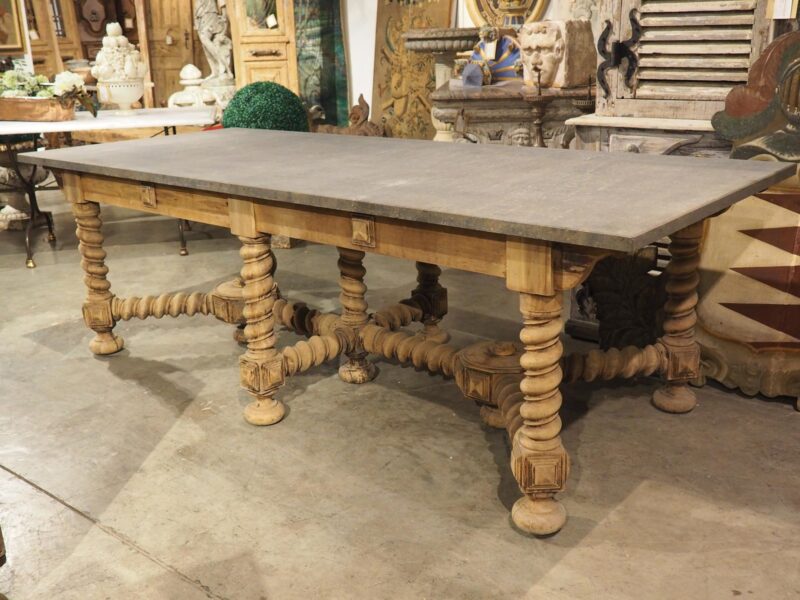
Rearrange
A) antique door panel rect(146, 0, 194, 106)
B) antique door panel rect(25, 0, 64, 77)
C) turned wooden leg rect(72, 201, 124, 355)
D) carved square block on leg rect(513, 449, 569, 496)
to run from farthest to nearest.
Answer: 1. antique door panel rect(146, 0, 194, 106)
2. antique door panel rect(25, 0, 64, 77)
3. turned wooden leg rect(72, 201, 124, 355)
4. carved square block on leg rect(513, 449, 569, 496)

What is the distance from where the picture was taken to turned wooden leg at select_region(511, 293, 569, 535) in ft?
7.89

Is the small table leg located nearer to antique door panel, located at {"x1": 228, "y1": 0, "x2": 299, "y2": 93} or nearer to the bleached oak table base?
the bleached oak table base

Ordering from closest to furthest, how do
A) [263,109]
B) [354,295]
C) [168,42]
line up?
[354,295] → [263,109] → [168,42]

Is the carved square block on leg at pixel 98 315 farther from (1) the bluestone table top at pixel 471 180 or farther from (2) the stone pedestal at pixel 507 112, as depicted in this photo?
(2) the stone pedestal at pixel 507 112

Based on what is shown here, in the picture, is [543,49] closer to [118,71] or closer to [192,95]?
[118,71]

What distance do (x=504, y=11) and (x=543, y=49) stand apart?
1705 millimetres

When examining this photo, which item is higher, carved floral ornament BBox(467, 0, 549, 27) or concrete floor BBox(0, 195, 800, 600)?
carved floral ornament BBox(467, 0, 549, 27)

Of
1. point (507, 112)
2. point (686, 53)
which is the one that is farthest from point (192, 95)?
point (686, 53)

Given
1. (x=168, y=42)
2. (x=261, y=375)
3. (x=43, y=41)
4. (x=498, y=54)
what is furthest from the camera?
(x=168, y=42)

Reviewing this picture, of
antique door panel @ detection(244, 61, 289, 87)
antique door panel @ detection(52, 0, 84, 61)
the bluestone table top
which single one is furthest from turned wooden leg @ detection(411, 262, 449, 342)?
antique door panel @ detection(52, 0, 84, 61)

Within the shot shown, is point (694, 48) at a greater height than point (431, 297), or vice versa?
point (694, 48)

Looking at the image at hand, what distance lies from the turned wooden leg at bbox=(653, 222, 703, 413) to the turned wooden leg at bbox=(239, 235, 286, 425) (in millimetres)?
1541

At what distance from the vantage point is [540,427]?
252cm

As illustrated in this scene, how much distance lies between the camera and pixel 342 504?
280cm
